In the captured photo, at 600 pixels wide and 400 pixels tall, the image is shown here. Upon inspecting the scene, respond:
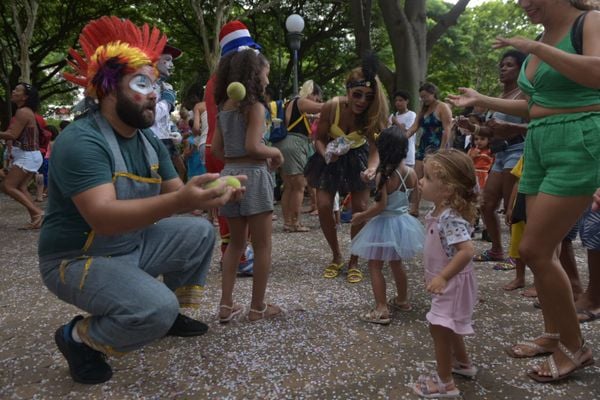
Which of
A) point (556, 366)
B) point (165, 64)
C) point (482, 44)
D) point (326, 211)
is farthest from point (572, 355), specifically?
point (482, 44)

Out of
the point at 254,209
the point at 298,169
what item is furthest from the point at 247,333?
the point at 298,169

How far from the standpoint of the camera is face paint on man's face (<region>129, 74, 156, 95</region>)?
2.13m

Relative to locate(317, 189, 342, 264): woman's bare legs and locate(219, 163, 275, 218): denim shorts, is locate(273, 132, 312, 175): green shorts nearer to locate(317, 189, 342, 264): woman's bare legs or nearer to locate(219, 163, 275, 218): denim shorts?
locate(317, 189, 342, 264): woman's bare legs

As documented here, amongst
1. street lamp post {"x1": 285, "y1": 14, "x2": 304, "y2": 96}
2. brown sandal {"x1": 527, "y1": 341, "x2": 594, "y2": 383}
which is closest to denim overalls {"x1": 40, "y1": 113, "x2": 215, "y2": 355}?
brown sandal {"x1": 527, "y1": 341, "x2": 594, "y2": 383}

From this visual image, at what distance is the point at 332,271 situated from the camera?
4.01 meters

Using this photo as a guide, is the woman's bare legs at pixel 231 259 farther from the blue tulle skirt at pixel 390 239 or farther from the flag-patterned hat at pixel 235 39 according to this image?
the flag-patterned hat at pixel 235 39

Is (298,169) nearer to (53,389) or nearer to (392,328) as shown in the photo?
(392,328)

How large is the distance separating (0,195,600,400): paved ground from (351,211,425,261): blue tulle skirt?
46 cm

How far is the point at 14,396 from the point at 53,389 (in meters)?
0.17

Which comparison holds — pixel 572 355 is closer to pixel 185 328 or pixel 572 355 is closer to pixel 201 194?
pixel 201 194

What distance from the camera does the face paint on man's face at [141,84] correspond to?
2.13 m

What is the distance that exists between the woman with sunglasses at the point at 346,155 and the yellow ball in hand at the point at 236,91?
3.72 ft

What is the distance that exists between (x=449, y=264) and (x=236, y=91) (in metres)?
1.53

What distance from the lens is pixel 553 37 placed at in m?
2.18
